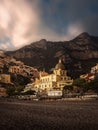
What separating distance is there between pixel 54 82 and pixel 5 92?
37558mm

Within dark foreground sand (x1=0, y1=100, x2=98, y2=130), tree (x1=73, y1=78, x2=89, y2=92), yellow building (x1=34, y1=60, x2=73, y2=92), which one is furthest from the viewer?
yellow building (x1=34, y1=60, x2=73, y2=92)

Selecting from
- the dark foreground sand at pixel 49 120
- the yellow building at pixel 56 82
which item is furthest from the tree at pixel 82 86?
the dark foreground sand at pixel 49 120

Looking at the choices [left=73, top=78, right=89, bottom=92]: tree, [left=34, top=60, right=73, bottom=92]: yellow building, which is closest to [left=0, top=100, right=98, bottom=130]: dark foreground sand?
[left=73, top=78, right=89, bottom=92]: tree

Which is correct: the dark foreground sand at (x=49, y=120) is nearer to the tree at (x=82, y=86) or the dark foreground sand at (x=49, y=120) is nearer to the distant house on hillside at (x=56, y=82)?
the tree at (x=82, y=86)

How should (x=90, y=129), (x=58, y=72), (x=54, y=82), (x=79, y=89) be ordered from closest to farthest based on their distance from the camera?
(x=90, y=129)
(x=79, y=89)
(x=54, y=82)
(x=58, y=72)

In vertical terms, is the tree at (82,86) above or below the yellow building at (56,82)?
below

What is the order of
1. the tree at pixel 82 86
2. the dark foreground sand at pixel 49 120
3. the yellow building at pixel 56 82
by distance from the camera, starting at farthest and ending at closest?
1. the yellow building at pixel 56 82
2. the tree at pixel 82 86
3. the dark foreground sand at pixel 49 120

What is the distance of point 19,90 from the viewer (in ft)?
624

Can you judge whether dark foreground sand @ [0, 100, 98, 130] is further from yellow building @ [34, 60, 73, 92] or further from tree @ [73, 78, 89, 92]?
yellow building @ [34, 60, 73, 92]

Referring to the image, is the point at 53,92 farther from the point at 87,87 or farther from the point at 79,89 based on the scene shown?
the point at 87,87

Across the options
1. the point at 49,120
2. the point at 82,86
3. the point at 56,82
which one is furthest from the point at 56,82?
the point at 49,120

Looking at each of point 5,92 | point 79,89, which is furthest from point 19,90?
point 79,89

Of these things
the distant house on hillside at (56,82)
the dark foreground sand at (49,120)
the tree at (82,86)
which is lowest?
the dark foreground sand at (49,120)

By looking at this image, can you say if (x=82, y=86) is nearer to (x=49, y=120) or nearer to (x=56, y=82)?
(x=56, y=82)
